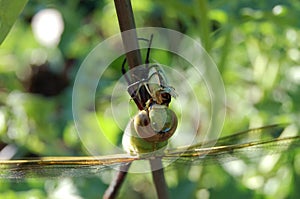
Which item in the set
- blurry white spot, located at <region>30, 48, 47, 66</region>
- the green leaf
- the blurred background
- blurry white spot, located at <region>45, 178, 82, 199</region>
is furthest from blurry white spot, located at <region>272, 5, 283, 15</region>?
blurry white spot, located at <region>30, 48, 47, 66</region>

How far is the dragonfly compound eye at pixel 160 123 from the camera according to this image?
763mm

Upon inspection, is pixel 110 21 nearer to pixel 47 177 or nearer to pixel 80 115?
pixel 80 115

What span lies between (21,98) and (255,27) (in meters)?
0.63

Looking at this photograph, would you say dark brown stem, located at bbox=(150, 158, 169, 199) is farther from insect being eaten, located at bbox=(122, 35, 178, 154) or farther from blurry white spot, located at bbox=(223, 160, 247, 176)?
blurry white spot, located at bbox=(223, 160, 247, 176)

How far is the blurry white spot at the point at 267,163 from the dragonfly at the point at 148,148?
0.55 m

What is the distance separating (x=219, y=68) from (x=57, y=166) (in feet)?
2.05

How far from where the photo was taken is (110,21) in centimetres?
199

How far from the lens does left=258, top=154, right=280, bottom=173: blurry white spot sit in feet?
4.83

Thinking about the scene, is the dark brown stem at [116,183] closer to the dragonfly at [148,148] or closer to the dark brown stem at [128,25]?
the dragonfly at [148,148]

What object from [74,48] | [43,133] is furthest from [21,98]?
[74,48]

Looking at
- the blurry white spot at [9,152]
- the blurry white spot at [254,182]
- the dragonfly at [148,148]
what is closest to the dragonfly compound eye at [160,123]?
the dragonfly at [148,148]

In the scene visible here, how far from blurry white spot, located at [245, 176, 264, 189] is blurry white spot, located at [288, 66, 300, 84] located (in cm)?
24

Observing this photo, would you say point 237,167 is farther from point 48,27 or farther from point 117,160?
point 48,27

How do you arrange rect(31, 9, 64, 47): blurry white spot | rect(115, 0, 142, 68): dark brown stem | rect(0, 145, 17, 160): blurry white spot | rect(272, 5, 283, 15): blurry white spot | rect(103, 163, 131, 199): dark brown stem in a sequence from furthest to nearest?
rect(31, 9, 64, 47): blurry white spot → rect(0, 145, 17, 160): blurry white spot → rect(272, 5, 283, 15): blurry white spot → rect(103, 163, 131, 199): dark brown stem → rect(115, 0, 142, 68): dark brown stem
